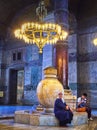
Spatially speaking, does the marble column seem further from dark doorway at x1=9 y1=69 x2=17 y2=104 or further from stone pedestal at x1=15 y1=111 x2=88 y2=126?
dark doorway at x1=9 y1=69 x2=17 y2=104

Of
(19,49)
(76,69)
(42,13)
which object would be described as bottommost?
(76,69)

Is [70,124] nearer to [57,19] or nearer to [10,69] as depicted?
[57,19]

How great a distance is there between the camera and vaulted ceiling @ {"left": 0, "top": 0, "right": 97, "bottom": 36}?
15602 mm

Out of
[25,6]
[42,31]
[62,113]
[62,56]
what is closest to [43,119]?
[62,113]

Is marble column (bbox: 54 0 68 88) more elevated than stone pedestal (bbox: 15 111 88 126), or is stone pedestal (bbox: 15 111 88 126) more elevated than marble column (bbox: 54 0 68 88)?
marble column (bbox: 54 0 68 88)

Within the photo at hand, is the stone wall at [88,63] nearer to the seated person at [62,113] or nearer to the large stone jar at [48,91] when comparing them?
the large stone jar at [48,91]

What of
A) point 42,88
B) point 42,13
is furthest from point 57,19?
point 42,88

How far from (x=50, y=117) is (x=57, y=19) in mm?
5327

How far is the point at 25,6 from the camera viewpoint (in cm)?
1920

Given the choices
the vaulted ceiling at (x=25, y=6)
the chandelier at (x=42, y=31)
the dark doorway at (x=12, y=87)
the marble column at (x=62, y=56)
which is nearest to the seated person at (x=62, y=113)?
the marble column at (x=62, y=56)

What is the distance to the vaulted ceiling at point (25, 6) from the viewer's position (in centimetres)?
1560

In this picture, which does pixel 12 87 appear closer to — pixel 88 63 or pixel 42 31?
pixel 88 63

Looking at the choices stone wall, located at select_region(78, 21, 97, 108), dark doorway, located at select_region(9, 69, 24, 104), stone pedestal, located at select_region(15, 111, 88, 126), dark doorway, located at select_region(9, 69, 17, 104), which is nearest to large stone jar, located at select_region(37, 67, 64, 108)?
stone pedestal, located at select_region(15, 111, 88, 126)

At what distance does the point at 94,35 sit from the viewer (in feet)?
50.0
